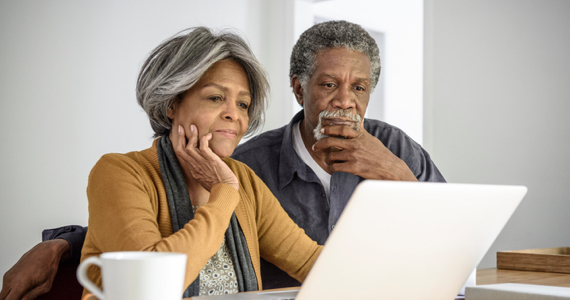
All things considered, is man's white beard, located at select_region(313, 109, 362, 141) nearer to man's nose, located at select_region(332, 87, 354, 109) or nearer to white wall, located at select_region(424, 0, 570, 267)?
man's nose, located at select_region(332, 87, 354, 109)

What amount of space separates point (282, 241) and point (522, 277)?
1.91 feet

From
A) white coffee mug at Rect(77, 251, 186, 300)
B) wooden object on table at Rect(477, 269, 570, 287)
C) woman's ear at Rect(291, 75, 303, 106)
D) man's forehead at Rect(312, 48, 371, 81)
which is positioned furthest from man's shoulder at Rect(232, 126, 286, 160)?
white coffee mug at Rect(77, 251, 186, 300)

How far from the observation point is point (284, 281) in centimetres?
146

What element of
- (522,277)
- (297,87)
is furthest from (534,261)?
(297,87)

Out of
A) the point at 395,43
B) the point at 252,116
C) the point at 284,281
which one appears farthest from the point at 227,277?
the point at 395,43

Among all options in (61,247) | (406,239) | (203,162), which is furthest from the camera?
(203,162)

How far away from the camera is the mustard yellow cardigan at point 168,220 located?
0.95 meters

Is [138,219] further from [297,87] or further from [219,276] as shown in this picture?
[297,87]

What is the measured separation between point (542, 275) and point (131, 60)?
7.55ft

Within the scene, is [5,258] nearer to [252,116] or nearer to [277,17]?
[252,116]

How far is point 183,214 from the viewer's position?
118cm

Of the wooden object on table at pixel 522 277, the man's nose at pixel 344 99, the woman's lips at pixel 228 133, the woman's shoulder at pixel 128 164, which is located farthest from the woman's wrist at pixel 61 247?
the man's nose at pixel 344 99

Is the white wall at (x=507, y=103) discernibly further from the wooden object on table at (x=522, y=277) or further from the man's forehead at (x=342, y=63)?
the wooden object on table at (x=522, y=277)

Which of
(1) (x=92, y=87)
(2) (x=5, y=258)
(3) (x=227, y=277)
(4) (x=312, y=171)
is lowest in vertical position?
(2) (x=5, y=258)
